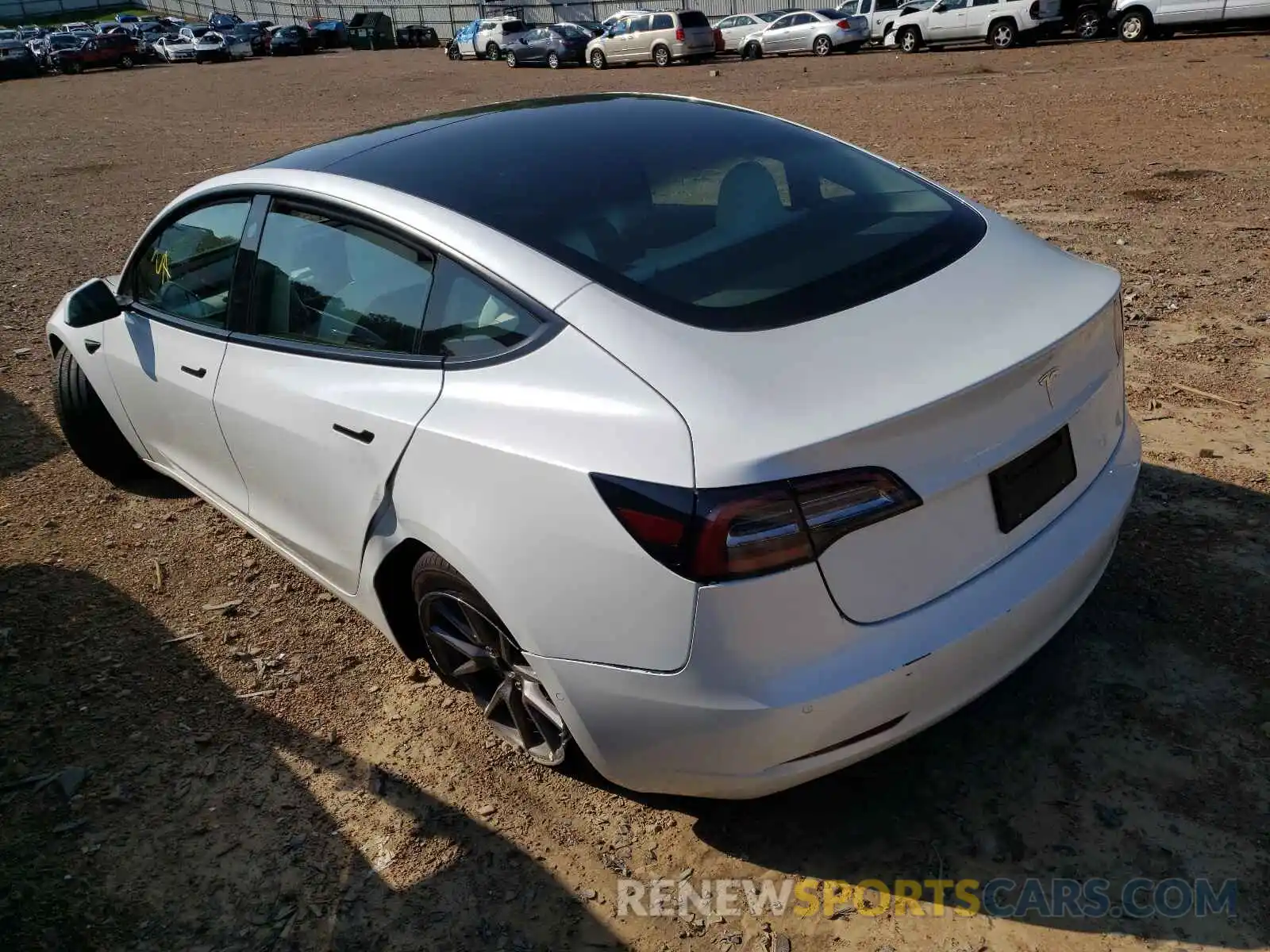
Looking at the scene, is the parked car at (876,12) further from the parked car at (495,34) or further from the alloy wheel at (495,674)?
the alloy wheel at (495,674)

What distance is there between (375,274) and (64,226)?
1006 cm

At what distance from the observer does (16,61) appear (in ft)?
→ 132

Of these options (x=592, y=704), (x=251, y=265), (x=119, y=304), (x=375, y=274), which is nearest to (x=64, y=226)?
(x=119, y=304)

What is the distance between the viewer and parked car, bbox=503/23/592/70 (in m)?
32.6

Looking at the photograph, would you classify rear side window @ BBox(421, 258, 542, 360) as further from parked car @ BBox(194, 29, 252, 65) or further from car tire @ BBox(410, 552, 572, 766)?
parked car @ BBox(194, 29, 252, 65)

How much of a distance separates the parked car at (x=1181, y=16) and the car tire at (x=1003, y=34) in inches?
85.3

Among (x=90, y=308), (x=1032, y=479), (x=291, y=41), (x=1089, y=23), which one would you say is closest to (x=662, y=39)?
(x=1089, y=23)

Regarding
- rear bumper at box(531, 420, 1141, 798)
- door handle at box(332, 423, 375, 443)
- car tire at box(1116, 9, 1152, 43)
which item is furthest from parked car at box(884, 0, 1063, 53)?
door handle at box(332, 423, 375, 443)

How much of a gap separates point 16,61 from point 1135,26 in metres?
40.6

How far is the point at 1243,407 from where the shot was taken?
425cm

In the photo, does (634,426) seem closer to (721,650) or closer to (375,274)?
(721,650)

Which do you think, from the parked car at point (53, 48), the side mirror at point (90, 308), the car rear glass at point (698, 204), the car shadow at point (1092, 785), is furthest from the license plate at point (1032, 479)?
the parked car at point (53, 48)

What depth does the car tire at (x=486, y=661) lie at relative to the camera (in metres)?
2.59

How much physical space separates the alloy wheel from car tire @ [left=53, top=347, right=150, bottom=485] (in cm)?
248
